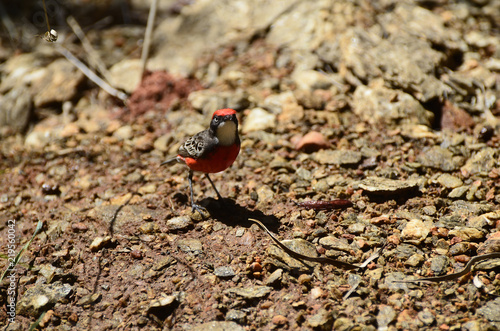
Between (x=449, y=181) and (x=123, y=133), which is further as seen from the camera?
(x=123, y=133)

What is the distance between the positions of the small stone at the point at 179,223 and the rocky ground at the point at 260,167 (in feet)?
0.06

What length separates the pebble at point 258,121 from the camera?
20.9 feet

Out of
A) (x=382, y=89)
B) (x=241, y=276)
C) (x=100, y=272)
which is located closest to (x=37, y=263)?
(x=100, y=272)

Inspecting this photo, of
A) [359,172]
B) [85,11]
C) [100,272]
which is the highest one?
[85,11]

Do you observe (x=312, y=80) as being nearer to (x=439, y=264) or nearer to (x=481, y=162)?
(x=481, y=162)

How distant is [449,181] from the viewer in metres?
4.86

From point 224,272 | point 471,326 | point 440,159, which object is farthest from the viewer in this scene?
point 440,159

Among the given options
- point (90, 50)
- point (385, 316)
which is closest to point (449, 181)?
point (385, 316)

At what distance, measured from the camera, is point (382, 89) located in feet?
20.1

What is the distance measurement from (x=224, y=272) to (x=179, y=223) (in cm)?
99

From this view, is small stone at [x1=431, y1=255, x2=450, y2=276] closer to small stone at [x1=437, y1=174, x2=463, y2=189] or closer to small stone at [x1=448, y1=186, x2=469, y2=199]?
small stone at [x1=448, y1=186, x2=469, y2=199]

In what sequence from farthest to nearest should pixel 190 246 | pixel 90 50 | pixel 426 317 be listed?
pixel 90 50, pixel 190 246, pixel 426 317

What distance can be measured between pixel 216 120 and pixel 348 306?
2.51m

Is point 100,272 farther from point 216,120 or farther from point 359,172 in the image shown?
point 359,172
